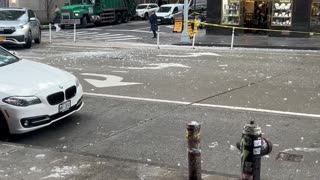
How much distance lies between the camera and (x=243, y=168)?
4.32 m

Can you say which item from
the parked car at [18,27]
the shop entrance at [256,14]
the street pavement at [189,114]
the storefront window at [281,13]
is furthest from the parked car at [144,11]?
the street pavement at [189,114]

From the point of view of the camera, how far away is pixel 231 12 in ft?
87.8

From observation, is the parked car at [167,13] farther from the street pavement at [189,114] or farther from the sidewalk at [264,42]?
the street pavement at [189,114]

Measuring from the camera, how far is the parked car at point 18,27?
2011 cm

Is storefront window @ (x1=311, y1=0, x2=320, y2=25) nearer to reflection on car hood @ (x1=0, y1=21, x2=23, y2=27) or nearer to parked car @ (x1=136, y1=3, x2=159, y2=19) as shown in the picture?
reflection on car hood @ (x1=0, y1=21, x2=23, y2=27)

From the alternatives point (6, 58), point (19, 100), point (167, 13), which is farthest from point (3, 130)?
point (167, 13)

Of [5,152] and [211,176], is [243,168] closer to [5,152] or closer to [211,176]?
[211,176]

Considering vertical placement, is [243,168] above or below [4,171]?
above

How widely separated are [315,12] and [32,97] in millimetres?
21232

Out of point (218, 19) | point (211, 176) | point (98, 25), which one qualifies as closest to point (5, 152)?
point (211, 176)

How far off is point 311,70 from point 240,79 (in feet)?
8.89

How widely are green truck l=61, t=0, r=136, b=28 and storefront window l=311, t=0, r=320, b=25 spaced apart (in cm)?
1761

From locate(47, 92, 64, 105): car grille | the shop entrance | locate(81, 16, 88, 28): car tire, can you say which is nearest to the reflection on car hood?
the shop entrance

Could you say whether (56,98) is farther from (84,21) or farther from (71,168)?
(84,21)
